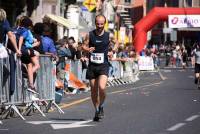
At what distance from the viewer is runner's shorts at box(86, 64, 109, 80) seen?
14312 mm

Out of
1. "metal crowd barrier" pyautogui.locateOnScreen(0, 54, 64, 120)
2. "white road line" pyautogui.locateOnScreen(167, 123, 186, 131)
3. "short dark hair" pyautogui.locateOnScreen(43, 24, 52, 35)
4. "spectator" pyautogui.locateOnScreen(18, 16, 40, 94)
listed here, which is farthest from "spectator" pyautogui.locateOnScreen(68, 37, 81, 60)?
"white road line" pyautogui.locateOnScreen(167, 123, 186, 131)

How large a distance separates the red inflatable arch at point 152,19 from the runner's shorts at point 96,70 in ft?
138

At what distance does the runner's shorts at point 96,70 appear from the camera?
47.0 ft

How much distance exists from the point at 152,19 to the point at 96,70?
42.8m

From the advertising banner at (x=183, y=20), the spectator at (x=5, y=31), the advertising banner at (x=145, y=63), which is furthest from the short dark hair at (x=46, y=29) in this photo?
the advertising banner at (x=145, y=63)

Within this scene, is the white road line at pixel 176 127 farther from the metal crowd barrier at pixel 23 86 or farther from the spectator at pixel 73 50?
the spectator at pixel 73 50

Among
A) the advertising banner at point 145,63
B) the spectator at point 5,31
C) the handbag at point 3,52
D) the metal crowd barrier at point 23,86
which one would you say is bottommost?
the advertising banner at point 145,63

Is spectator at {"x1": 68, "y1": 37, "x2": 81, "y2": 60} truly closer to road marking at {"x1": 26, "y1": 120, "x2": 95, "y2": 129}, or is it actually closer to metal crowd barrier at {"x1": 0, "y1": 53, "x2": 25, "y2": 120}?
metal crowd barrier at {"x1": 0, "y1": 53, "x2": 25, "y2": 120}

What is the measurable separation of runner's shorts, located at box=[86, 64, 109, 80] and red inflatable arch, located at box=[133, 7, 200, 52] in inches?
1653

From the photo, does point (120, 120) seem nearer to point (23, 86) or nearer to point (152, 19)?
point (23, 86)

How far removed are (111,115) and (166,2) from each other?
397 feet

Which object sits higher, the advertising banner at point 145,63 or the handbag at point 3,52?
the handbag at point 3,52

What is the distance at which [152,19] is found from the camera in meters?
56.8

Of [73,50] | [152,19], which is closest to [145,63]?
[152,19]
